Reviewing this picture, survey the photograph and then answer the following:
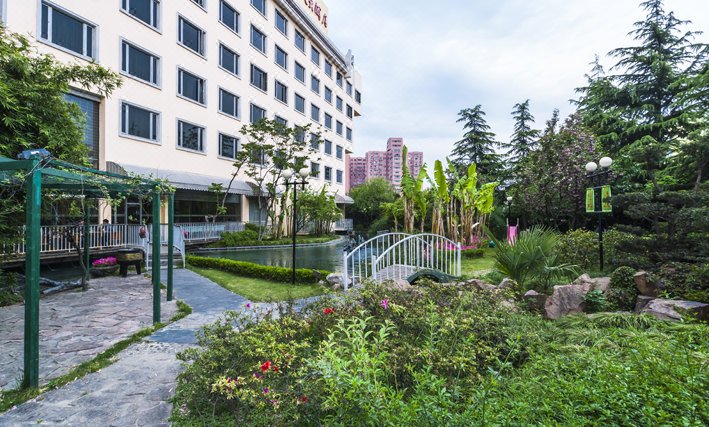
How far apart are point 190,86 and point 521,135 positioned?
3138cm

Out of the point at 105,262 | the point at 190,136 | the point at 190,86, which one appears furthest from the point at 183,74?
the point at 105,262

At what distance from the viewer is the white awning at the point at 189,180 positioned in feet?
50.6

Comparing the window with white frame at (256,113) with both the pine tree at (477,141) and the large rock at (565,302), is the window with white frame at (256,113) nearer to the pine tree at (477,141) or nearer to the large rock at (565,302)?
the pine tree at (477,141)

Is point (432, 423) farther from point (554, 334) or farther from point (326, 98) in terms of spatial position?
point (326, 98)

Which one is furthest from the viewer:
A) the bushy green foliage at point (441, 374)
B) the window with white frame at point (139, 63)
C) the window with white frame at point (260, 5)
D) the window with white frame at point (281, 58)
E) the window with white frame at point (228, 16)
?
the window with white frame at point (281, 58)

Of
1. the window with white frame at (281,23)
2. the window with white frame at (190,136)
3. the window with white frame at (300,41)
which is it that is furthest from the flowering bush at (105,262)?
the window with white frame at (300,41)

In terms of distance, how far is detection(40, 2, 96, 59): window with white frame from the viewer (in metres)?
12.2

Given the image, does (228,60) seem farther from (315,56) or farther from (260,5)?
Result: (315,56)

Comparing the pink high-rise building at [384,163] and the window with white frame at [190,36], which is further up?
the pink high-rise building at [384,163]

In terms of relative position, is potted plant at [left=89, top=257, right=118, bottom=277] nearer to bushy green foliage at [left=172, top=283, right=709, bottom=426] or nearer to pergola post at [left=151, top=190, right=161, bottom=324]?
pergola post at [left=151, top=190, right=161, bottom=324]

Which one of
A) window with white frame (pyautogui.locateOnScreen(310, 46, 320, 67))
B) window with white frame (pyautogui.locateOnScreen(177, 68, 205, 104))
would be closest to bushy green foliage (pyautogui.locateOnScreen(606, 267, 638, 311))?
window with white frame (pyautogui.locateOnScreen(177, 68, 205, 104))

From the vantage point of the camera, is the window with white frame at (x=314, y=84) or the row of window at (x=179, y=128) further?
the window with white frame at (x=314, y=84)

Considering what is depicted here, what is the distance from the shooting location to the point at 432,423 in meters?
1.94

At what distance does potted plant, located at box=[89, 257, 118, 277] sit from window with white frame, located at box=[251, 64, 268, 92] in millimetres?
16543
